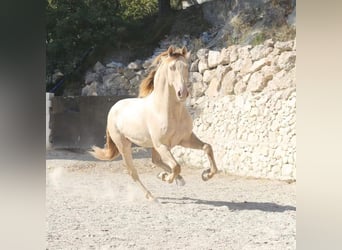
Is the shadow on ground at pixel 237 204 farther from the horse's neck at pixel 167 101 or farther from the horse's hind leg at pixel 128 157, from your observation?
the horse's neck at pixel 167 101

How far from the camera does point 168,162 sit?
2.23 metres

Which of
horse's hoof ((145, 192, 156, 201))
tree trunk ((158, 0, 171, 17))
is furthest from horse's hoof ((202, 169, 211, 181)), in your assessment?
tree trunk ((158, 0, 171, 17))

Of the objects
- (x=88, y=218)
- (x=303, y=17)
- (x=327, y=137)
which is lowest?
(x=88, y=218)

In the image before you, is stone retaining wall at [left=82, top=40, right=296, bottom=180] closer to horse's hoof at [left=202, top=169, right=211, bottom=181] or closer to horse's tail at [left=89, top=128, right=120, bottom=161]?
horse's hoof at [left=202, top=169, right=211, bottom=181]

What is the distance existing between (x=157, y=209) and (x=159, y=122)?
40cm

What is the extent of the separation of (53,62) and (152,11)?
1.77 feet

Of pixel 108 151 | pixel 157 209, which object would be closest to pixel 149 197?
pixel 157 209

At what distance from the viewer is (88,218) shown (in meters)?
2.24

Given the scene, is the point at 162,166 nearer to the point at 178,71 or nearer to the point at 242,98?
the point at 178,71

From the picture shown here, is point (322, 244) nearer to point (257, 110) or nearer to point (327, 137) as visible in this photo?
point (327, 137)

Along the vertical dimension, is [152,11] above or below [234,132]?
above

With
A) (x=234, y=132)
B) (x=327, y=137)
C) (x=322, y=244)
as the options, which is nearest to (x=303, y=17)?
(x=327, y=137)

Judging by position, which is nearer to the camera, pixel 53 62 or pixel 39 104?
pixel 39 104

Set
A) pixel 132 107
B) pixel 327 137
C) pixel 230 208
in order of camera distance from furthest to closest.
Result: pixel 132 107, pixel 230 208, pixel 327 137
